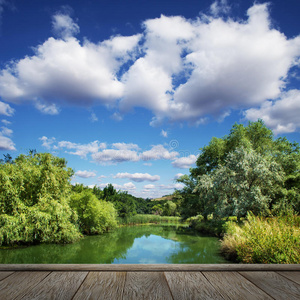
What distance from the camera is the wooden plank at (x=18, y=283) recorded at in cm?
138

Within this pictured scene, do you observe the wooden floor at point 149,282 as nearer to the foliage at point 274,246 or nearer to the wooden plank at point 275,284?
the wooden plank at point 275,284

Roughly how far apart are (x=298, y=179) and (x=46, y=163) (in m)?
19.3

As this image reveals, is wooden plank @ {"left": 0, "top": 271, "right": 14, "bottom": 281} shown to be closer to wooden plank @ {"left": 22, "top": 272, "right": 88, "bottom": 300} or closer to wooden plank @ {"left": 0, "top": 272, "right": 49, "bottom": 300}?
wooden plank @ {"left": 0, "top": 272, "right": 49, "bottom": 300}

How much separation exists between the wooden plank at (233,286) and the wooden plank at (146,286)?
350mm

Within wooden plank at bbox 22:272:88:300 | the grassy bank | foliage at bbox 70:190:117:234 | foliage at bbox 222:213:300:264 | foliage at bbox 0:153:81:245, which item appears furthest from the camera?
the grassy bank

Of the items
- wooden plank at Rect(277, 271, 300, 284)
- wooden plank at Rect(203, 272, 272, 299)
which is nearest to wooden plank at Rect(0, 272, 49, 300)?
wooden plank at Rect(203, 272, 272, 299)

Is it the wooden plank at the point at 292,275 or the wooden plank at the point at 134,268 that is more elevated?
the wooden plank at the point at 134,268

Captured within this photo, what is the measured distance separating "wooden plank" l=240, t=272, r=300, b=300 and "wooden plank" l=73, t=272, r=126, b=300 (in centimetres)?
95

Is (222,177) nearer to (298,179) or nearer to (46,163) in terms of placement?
(298,179)

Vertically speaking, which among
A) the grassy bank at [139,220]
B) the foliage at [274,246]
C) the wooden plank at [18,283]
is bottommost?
the grassy bank at [139,220]

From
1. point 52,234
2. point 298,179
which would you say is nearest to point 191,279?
point 52,234

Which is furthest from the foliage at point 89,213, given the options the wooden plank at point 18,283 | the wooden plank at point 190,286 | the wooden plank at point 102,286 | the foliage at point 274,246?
the wooden plank at point 190,286

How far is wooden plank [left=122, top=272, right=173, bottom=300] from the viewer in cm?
138

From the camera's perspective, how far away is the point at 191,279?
1638mm
